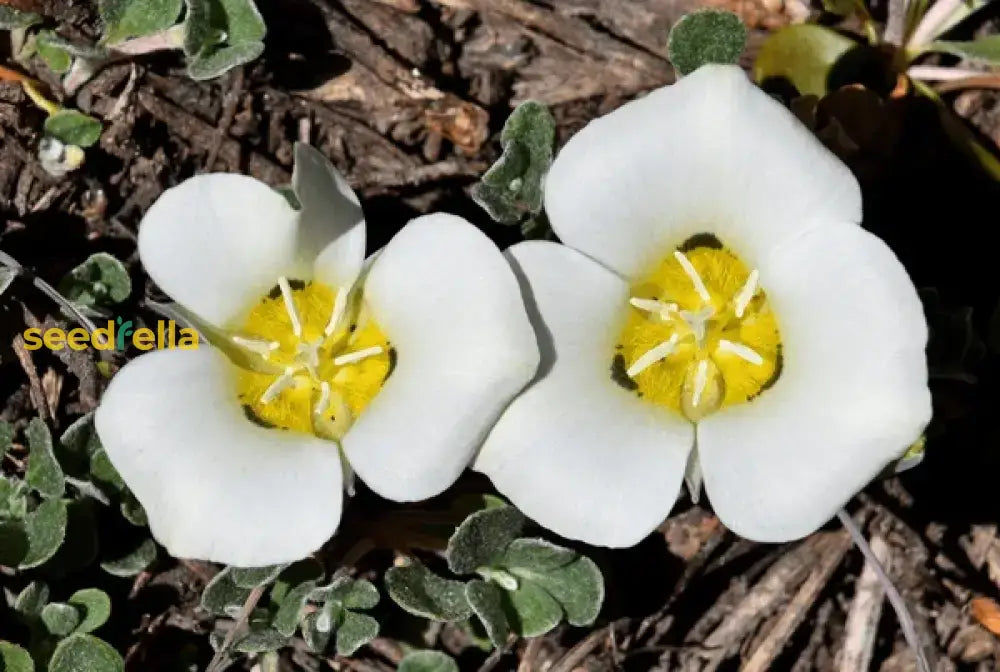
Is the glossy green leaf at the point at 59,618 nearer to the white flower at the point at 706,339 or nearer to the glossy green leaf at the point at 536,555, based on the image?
the glossy green leaf at the point at 536,555

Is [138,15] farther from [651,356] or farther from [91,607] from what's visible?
[651,356]

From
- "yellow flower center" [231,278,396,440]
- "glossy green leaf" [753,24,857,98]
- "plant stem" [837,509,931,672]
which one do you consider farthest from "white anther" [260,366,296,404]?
"glossy green leaf" [753,24,857,98]

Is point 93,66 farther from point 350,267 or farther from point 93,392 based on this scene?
point 350,267

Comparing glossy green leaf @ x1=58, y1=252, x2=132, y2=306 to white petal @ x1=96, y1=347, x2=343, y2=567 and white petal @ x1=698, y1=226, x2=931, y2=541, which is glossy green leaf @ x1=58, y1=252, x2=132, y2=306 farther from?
white petal @ x1=698, y1=226, x2=931, y2=541

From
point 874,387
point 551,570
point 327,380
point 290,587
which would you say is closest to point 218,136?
point 327,380

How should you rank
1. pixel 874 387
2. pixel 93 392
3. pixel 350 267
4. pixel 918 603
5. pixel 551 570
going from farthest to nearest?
pixel 918 603 < pixel 93 392 < pixel 551 570 < pixel 350 267 < pixel 874 387
